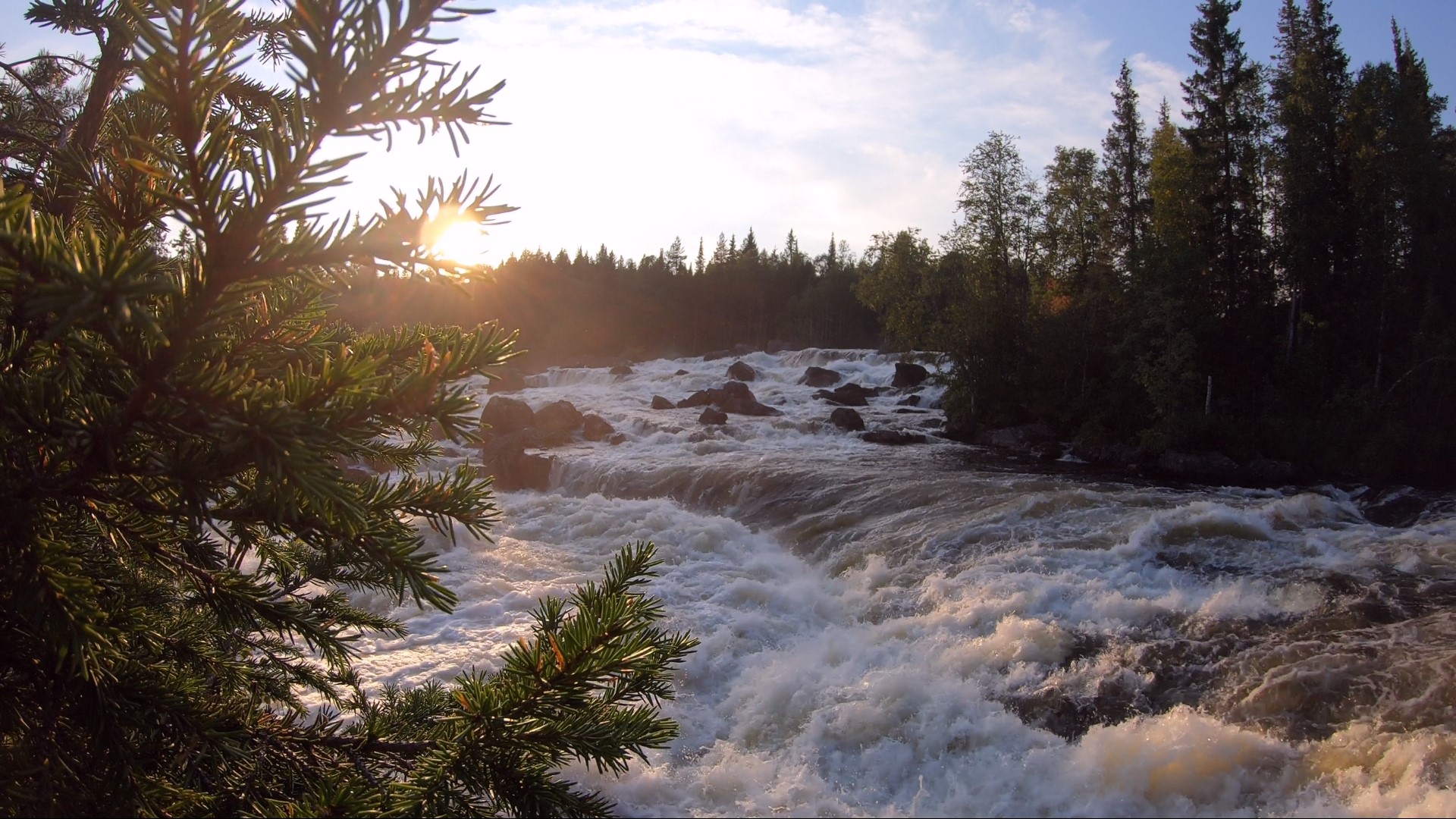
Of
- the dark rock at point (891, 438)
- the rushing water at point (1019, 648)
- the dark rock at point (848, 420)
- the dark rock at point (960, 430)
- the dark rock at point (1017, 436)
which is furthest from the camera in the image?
the dark rock at point (960, 430)

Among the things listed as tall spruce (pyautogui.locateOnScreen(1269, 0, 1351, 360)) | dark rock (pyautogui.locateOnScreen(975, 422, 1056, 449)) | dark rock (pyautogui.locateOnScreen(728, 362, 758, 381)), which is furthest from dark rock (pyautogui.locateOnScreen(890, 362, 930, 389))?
tall spruce (pyautogui.locateOnScreen(1269, 0, 1351, 360))

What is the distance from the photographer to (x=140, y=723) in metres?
1.50

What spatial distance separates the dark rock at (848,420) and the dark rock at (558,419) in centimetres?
832

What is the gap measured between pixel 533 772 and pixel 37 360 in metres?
1.18

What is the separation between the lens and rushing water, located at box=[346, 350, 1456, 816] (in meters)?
5.37

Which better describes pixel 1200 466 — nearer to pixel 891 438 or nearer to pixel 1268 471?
pixel 1268 471

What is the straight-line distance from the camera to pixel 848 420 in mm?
25672

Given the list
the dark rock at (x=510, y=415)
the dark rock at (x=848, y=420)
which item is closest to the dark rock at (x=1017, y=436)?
the dark rock at (x=848, y=420)

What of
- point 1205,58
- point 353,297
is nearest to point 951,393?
point 1205,58

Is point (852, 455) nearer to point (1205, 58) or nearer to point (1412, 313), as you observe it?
point (1412, 313)

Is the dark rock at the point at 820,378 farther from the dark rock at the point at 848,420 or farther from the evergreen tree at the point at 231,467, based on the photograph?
the evergreen tree at the point at 231,467

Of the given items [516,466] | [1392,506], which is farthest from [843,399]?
[1392,506]

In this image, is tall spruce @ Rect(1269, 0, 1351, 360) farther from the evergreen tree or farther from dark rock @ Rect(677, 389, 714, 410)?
the evergreen tree

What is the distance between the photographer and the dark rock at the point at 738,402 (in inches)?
1128
